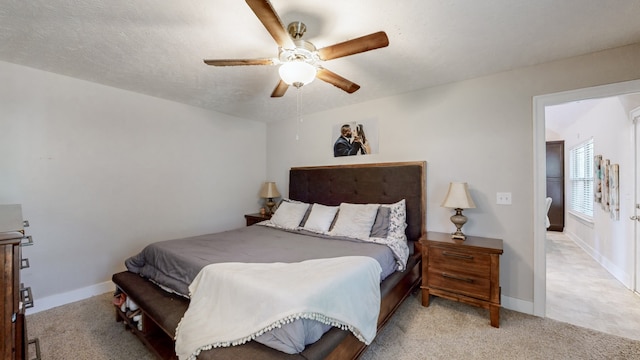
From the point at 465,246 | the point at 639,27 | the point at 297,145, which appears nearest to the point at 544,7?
the point at 639,27

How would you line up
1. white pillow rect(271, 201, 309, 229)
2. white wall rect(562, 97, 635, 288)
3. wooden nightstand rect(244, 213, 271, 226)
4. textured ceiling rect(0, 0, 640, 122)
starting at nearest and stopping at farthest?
textured ceiling rect(0, 0, 640, 122) < white wall rect(562, 97, 635, 288) < white pillow rect(271, 201, 309, 229) < wooden nightstand rect(244, 213, 271, 226)

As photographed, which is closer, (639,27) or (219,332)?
(219,332)

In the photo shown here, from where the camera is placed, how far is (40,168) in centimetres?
250

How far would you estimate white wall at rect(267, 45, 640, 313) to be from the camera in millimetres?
2281

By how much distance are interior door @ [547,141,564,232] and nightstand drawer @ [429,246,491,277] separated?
5.63 meters

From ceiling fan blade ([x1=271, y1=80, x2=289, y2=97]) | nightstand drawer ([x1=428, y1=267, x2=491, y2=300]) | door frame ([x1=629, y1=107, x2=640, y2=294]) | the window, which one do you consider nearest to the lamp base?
nightstand drawer ([x1=428, y1=267, x2=491, y2=300])

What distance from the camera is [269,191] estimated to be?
4.17 m

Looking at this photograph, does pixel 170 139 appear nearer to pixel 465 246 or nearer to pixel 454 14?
pixel 454 14

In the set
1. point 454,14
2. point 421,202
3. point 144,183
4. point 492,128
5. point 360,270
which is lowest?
point 360,270

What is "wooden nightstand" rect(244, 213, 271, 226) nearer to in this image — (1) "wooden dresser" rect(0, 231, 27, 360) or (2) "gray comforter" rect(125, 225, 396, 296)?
(2) "gray comforter" rect(125, 225, 396, 296)

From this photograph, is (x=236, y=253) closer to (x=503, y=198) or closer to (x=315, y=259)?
(x=315, y=259)

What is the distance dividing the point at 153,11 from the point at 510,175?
10.6ft

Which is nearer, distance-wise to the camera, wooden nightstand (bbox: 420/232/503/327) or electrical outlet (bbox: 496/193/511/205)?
wooden nightstand (bbox: 420/232/503/327)

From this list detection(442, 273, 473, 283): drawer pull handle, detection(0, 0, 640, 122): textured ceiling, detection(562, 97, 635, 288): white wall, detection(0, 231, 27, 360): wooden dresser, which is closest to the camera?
detection(0, 231, 27, 360): wooden dresser
